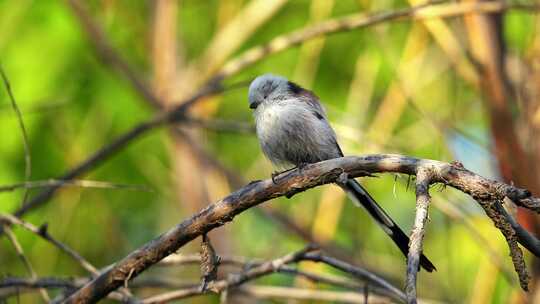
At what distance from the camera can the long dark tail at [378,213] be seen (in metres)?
3.59

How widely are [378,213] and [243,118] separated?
11.4ft

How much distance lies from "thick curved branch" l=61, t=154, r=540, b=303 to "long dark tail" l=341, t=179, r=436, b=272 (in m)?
0.64

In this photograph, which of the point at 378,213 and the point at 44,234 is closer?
the point at 44,234

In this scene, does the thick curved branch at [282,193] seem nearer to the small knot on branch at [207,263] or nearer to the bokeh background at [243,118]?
the small knot on branch at [207,263]

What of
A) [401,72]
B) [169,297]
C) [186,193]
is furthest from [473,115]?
[169,297]

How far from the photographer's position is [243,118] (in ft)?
23.3

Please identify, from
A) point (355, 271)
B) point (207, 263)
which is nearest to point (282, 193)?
point (207, 263)

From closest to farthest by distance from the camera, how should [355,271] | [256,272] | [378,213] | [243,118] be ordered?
[355,271] < [256,272] < [378,213] < [243,118]

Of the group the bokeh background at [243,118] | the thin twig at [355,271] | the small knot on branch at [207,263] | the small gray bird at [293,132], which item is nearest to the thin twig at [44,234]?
the small knot on branch at [207,263]

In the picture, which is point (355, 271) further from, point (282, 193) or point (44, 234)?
point (44, 234)

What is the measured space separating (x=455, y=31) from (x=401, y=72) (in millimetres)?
951

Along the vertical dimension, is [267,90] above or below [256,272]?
above

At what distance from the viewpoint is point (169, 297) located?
145 inches

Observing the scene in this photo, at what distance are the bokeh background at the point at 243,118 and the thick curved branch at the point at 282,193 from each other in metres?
2.34
